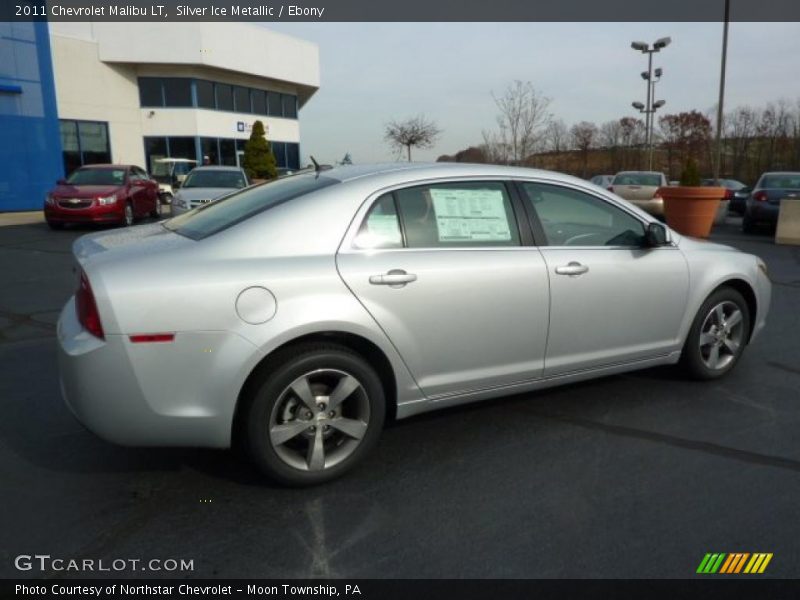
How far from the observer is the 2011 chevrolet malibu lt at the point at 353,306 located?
265 centimetres

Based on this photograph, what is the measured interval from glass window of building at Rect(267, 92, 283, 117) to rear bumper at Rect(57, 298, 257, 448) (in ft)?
121

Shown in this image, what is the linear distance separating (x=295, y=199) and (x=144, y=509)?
5.41 ft

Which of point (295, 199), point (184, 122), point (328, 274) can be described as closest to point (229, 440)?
point (328, 274)

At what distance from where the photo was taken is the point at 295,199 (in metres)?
3.10

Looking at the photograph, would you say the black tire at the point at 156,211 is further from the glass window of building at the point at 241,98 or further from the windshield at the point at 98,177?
the glass window of building at the point at 241,98

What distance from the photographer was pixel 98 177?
15148 mm

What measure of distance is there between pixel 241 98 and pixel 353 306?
34985mm

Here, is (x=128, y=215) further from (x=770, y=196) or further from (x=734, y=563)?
(x=770, y=196)

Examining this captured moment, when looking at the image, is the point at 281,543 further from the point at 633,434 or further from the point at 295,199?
the point at 633,434

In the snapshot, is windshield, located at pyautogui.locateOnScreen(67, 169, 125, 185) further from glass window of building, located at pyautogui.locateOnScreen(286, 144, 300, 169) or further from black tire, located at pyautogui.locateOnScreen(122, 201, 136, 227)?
glass window of building, located at pyautogui.locateOnScreen(286, 144, 300, 169)

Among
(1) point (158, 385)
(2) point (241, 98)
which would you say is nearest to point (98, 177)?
(1) point (158, 385)

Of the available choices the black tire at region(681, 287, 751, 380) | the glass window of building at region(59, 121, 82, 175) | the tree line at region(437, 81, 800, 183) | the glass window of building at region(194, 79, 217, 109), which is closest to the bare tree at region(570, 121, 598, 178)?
the tree line at region(437, 81, 800, 183)

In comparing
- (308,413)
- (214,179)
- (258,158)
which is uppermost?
(258,158)

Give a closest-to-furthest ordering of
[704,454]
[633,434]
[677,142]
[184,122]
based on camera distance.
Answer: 1. [704,454]
2. [633,434]
3. [184,122]
4. [677,142]
